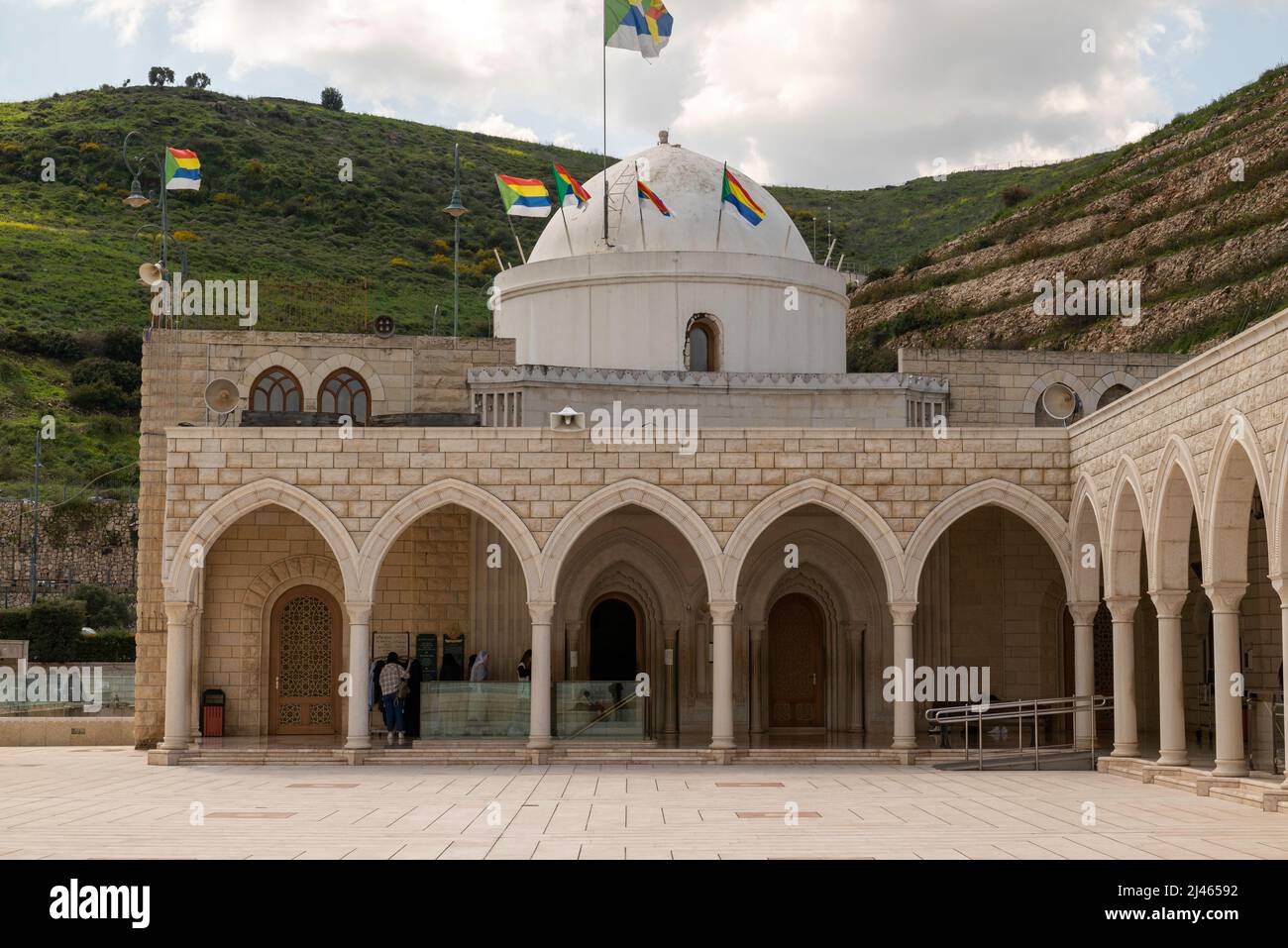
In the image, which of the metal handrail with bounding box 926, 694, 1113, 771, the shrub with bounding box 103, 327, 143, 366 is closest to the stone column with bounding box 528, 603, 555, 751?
the metal handrail with bounding box 926, 694, 1113, 771

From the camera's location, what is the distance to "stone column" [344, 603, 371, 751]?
19.0 m

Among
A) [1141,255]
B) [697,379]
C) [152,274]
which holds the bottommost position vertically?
[697,379]

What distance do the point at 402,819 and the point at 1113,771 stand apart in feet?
29.4

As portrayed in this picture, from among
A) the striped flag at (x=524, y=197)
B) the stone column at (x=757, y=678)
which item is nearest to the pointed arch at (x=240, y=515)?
the stone column at (x=757, y=678)

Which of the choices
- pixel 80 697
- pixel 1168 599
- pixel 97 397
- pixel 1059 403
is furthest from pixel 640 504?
pixel 97 397

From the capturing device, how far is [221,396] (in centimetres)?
2248

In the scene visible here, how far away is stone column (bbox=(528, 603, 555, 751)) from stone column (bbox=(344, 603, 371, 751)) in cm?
202

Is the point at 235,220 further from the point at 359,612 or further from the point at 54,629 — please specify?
the point at 359,612

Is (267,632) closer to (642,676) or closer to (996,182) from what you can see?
(642,676)

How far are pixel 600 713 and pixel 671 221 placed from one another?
8.36 metres

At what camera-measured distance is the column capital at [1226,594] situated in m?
14.6

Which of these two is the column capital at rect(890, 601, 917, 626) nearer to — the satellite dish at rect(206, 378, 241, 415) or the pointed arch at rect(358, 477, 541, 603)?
the pointed arch at rect(358, 477, 541, 603)
